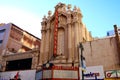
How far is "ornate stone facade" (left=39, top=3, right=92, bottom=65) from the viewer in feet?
87.4

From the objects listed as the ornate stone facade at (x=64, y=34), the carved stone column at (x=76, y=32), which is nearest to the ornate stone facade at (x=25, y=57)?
the ornate stone facade at (x=64, y=34)

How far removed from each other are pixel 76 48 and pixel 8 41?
1794 centimetres

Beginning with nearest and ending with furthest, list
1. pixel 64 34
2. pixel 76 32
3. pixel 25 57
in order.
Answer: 1. pixel 76 32
2. pixel 64 34
3. pixel 25 57

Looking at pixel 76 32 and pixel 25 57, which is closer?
pixel 76 32

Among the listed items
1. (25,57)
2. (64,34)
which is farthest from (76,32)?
(25,57)

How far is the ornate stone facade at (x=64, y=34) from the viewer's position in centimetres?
2663

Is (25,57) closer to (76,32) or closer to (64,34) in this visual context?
(64,34)

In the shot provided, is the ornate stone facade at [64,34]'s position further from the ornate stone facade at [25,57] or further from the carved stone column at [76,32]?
the ornate stone facade at [25,57]

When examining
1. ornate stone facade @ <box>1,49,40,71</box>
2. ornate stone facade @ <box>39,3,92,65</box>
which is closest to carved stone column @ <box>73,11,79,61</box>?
ornate stone facade @ <box>39,3,92,65</box>

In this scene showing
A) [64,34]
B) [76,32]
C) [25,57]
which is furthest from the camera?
[25,57]

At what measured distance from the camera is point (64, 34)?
28.9 metres

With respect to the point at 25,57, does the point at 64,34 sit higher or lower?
higher

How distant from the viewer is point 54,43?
27.3 metres

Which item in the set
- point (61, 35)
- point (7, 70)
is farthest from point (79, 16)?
point (7, 70)
